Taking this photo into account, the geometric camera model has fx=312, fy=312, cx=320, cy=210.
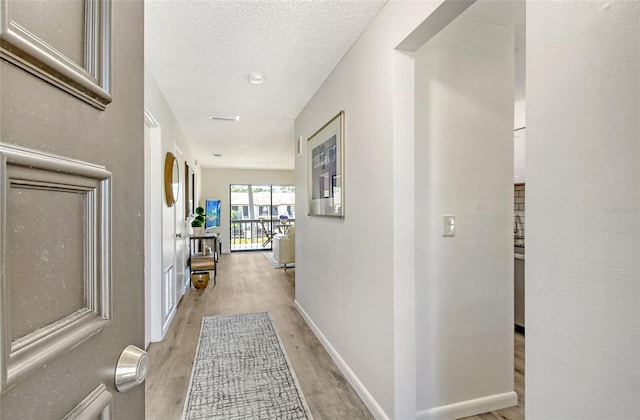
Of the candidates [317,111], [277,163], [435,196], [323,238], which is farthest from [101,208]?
[277,163]

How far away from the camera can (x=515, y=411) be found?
6.34 ft

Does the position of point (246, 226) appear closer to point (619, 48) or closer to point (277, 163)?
point (277, 163)

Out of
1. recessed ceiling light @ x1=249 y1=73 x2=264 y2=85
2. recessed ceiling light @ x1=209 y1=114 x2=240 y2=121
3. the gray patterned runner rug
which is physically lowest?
the gray patterned runner rug

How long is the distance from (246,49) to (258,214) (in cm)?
742

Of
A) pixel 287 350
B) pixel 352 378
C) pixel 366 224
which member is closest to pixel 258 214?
pixel 287 350

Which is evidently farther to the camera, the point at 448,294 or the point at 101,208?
the point at 448,294

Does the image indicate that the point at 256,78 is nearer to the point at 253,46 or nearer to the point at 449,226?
the point at 253,46

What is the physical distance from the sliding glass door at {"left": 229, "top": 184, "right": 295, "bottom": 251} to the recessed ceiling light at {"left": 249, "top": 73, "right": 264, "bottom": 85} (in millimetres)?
6574

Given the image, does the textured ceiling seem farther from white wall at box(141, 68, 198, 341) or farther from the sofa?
the sofa

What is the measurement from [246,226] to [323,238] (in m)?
6.86

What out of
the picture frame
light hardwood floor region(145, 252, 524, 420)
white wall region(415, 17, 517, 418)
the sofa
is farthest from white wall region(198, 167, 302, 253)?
white wall region(415, 17, 517, 418)

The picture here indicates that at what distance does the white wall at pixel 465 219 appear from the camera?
1814 millimetres

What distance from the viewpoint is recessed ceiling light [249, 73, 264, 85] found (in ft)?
8.35

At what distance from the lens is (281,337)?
2979 millimetres
